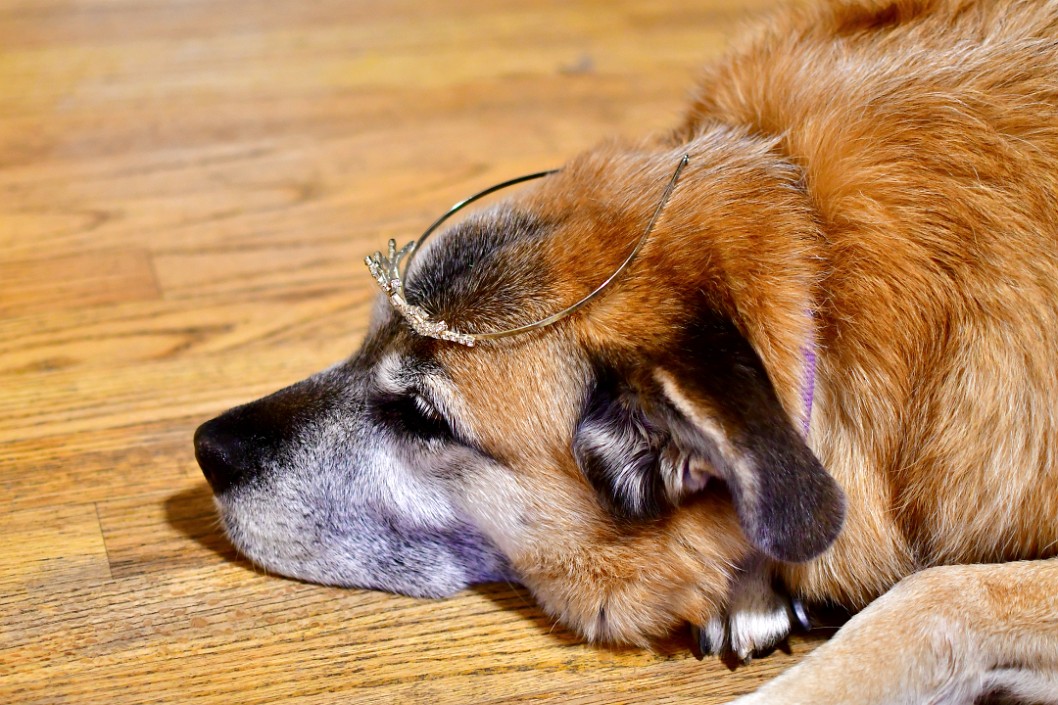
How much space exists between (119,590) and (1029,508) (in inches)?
61.3

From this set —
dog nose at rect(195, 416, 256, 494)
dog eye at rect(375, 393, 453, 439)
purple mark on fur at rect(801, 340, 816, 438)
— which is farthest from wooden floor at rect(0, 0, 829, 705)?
purple mark on fur at rect(801, 340, 816, 438)

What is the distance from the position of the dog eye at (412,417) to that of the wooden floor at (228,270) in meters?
0.33

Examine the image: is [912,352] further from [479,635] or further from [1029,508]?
[479,635]

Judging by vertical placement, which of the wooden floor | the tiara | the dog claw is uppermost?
the tiara

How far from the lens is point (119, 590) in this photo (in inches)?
78.7

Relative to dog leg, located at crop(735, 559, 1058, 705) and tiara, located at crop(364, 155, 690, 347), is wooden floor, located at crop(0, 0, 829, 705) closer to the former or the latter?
dog leg, located at crop(735, 559, 1058, 705)

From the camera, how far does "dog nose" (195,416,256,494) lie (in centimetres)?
200

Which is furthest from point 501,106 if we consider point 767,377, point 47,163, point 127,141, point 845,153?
point 767,377

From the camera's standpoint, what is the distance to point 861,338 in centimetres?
175

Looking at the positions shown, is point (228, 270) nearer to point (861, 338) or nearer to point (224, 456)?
point (224, 456)

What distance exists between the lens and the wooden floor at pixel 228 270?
1902 millimetres

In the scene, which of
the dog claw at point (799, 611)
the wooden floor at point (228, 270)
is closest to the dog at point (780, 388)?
the dog claw at point (799, 611)

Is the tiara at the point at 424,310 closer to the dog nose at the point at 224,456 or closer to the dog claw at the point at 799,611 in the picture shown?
the dog nose at the point at 224,456

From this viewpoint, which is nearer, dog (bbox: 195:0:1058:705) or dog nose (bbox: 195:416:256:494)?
dog (bbox: 195:0:1058:705)
